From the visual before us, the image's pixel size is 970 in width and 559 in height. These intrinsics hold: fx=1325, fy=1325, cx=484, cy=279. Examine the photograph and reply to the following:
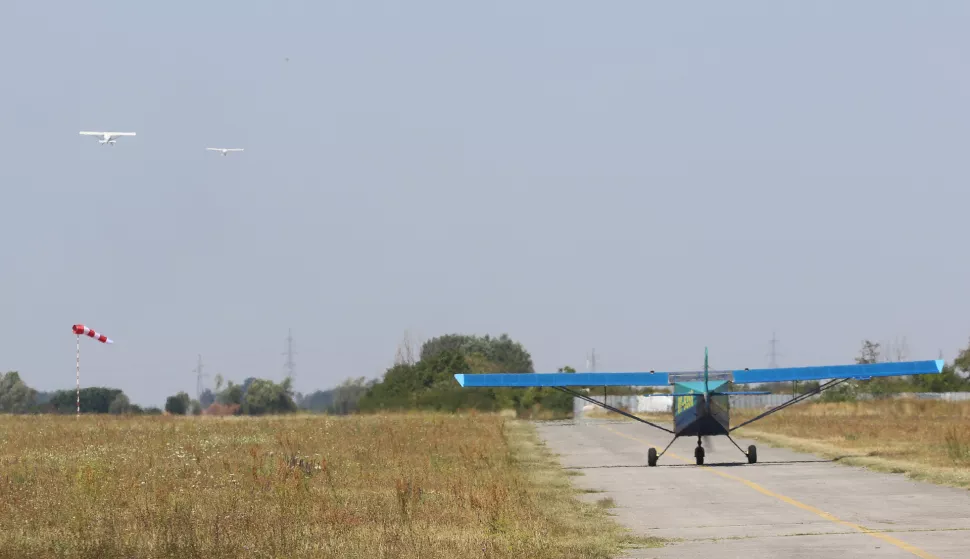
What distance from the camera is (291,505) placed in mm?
16438

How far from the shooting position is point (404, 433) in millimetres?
37938

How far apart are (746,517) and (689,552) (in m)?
3.63

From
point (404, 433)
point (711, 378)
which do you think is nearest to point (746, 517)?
point (711, 378)

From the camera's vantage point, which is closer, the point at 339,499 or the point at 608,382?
the point at 339,499

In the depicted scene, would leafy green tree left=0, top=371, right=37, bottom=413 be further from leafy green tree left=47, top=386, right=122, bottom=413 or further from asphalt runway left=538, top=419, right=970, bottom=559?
asphalt runway left=538, top=419, right=970, bottom=559

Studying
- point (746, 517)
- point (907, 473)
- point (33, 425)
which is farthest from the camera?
point (33, 425)

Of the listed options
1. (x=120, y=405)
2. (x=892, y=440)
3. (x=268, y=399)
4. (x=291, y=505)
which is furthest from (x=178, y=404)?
(x=291, y=505)

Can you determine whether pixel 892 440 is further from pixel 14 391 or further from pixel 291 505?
pixel 14 391

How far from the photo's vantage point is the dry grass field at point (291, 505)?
1275 cm

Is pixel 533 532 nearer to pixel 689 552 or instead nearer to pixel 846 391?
pixel 689 552

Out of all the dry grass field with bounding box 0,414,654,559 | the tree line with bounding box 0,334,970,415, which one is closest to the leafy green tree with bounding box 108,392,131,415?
the tree line with bounding box 0,334,970,415

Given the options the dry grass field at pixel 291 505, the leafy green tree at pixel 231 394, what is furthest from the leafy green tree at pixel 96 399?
the dry grass field at pixel 291 505

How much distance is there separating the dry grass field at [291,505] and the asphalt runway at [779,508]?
2.54 ft

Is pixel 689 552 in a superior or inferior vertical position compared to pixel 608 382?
inferior
